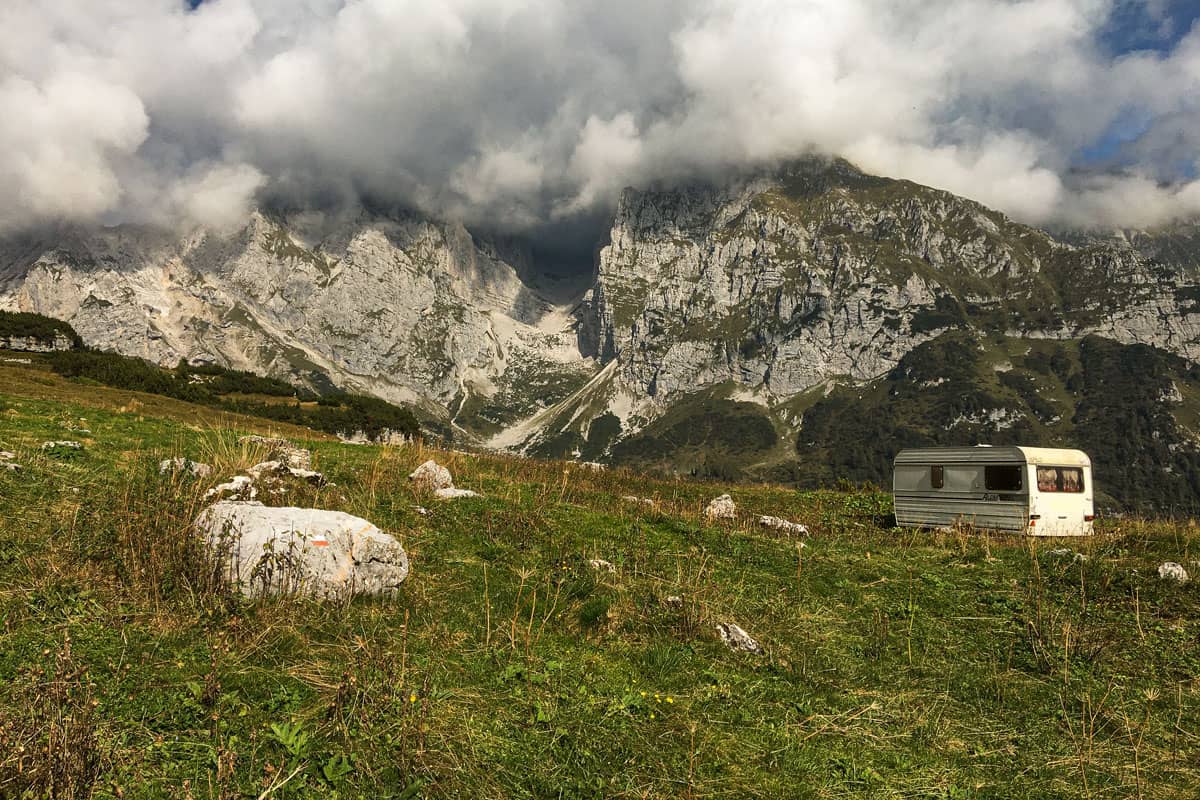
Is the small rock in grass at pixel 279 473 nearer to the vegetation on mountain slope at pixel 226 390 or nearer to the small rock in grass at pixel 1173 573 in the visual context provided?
the small rock in grass at pixel 1173 573

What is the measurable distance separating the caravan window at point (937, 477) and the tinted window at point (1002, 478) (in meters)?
1.63

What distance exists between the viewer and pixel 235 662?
6742mm

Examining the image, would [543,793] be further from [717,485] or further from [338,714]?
[717,485]

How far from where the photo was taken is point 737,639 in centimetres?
1005

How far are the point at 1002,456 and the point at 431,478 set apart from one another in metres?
22.2

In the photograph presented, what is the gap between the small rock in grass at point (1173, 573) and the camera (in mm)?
13875

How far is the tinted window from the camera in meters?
24.2

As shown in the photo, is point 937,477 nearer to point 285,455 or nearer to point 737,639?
point 737,639

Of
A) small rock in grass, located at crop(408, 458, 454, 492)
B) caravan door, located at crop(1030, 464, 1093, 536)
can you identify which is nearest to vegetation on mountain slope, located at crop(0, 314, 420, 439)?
small rock in grass, located at crop(408, 458, 454, 492)

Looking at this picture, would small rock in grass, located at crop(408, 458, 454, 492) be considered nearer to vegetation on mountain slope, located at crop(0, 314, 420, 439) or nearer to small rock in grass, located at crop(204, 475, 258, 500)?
→ small rock in grass, located at crop(204, 475, 258, 500)

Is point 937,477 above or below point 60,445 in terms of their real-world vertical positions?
below

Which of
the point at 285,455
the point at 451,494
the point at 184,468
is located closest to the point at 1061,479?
the point at 451,494

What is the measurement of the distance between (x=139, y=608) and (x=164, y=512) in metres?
2.55

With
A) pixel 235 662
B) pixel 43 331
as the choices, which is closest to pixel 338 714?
pixel 235 662
